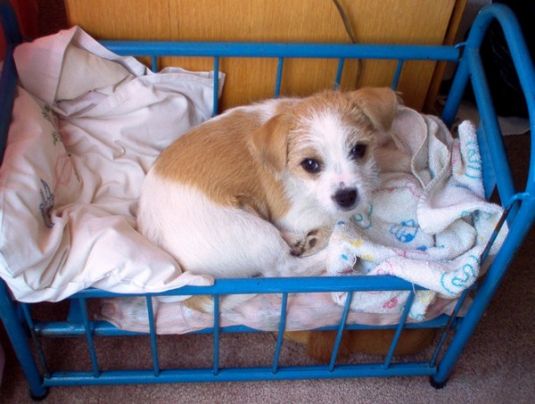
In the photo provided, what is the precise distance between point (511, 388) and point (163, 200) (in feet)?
3.37

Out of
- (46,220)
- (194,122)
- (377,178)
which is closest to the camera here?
(46,220)

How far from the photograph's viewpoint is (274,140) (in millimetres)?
1196

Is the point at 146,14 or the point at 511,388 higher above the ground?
the point at 146,14

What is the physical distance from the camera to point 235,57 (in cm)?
150

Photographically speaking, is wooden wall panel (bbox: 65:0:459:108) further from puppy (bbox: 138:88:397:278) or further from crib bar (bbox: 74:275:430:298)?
crib bar (bbox: 74:275:430:298)

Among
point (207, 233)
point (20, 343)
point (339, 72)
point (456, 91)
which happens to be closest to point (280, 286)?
point (207, 233)

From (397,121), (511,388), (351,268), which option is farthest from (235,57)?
(511,388)

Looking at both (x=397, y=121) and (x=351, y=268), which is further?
(x=397, y=121)

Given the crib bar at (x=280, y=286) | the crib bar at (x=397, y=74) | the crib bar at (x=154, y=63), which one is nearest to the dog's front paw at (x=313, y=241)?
the crib bar at (x=280, y=286)

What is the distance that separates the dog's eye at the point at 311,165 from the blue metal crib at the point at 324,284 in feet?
0.79

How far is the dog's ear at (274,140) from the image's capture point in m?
1.19

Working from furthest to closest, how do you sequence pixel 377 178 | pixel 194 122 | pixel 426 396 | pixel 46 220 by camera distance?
pixel 194 122
pixel 426 396
pixel 377 178
pixel 46 220

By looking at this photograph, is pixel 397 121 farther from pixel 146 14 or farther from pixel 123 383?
pixel 123 383

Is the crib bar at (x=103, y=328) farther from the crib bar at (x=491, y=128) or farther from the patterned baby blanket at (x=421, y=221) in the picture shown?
the crib bar at (x=491, y=128)
